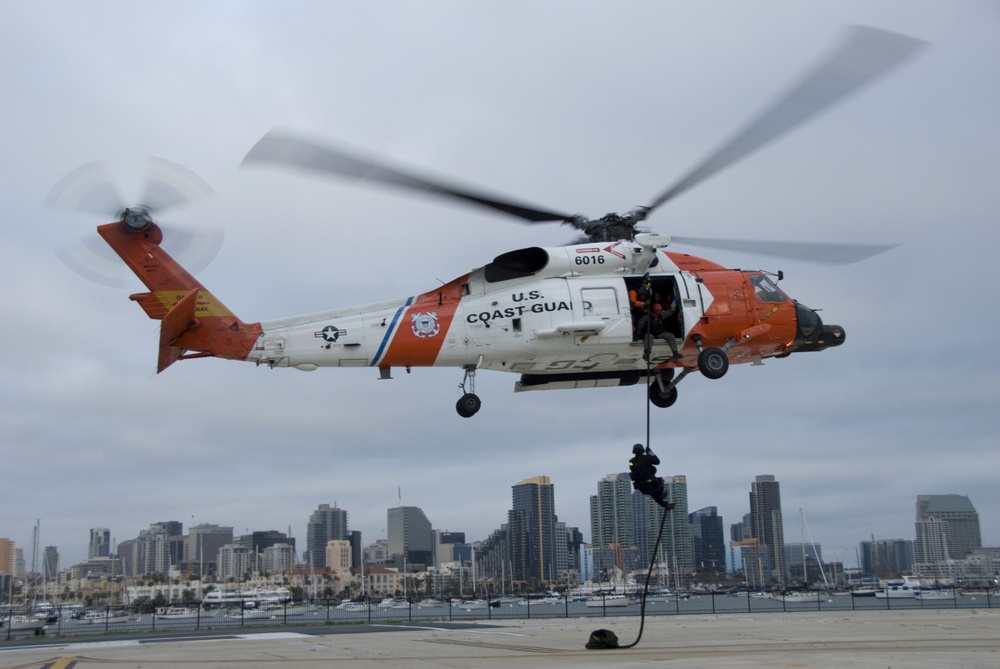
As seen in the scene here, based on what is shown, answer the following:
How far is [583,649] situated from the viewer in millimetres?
14930

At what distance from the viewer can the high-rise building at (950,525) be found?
5261 inches

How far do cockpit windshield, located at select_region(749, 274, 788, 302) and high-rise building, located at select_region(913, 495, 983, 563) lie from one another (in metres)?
129

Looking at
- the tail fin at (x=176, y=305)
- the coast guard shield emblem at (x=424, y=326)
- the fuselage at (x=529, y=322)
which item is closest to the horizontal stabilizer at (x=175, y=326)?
the tail fin at (x=176, y=305)

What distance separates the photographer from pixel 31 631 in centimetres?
3528

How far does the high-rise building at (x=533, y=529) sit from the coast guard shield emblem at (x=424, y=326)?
4770cm

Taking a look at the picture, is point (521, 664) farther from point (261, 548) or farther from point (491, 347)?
point (261, 548)

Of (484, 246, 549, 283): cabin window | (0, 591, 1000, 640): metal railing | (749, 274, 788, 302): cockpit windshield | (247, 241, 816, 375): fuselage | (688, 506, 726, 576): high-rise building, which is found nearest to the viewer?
(247, 241, 816, 375): fuselage

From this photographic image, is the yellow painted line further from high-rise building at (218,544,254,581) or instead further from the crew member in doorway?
high-rise building at (218,544,254,581)

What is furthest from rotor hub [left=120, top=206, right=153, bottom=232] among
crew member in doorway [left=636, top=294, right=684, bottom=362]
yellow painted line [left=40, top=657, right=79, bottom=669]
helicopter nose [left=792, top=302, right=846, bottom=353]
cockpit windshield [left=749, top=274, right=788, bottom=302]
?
helicopter nose [left=792, top=302, right=846, bottom=353]

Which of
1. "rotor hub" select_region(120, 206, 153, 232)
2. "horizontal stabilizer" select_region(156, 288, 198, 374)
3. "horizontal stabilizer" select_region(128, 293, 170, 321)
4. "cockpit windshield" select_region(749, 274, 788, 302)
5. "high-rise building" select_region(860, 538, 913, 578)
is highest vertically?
"rotor hub" select_region(120, 206, 153, 232)

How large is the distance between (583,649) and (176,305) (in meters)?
9.05

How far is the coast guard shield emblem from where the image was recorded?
17562 mm

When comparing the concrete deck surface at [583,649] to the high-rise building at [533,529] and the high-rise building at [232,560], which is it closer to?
the high-rise building at [533,529]

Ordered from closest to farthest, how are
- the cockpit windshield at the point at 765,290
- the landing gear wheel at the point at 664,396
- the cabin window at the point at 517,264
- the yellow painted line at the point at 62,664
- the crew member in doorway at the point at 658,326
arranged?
the yellow painted line at the point at 62,664, the crew member in doorway at the point at 658,326, the cabin window at the point at 517,264, the cockpit windshield at the point at 765,290, the landing gear wheel at the point at 664,396
